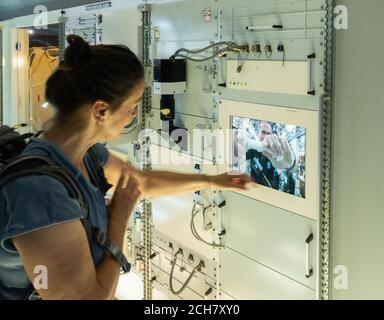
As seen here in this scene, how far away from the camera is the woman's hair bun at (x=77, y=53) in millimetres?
1307

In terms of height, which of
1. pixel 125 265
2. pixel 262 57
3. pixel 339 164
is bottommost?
pixel 125 265

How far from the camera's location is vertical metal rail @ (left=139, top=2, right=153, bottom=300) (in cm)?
338

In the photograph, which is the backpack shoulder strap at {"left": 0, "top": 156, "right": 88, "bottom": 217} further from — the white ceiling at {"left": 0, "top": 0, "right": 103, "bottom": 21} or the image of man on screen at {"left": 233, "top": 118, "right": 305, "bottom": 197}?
the white ceiling at {"left": 0, "top": 0, "right": 103, "bottom": 21}

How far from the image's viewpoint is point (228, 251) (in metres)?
2.92

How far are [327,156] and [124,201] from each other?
1.24m

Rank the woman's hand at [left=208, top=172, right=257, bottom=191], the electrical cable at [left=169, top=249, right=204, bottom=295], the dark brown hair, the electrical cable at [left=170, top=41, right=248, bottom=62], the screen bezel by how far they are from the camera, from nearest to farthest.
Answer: the dark brown hair, the woman's hand at [left=208, top=172, right=257, bottom=191], the screen bezel, the electrical cable at [left=170, top=41, right=248, bottom=62], the electrical cable at [left=169, top=249, right=204, bottom=295]

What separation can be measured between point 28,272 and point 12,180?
0.24 metres

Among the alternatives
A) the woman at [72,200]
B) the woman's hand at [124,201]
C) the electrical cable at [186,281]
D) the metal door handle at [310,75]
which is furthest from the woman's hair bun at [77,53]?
the electrical cable at [186,281]

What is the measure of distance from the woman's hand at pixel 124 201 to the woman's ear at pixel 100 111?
21 cm

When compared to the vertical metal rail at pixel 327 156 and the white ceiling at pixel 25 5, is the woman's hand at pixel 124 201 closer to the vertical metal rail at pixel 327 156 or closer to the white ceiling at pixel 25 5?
the vertical metal rail at pixel 327 156

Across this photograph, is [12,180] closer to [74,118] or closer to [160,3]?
[74,118]

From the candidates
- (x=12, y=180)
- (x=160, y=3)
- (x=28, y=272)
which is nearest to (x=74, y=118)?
(x=12, y=180)

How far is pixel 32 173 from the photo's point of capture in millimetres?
1100

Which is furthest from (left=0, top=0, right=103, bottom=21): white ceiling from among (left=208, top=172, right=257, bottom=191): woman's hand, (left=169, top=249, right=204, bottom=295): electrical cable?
(left=208, top=172, right=257, bottom=191): woman's hand
